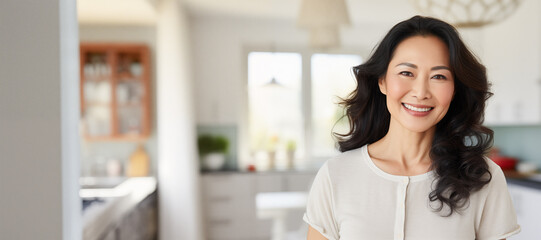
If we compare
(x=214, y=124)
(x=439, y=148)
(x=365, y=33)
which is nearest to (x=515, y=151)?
(x=365, y=33)

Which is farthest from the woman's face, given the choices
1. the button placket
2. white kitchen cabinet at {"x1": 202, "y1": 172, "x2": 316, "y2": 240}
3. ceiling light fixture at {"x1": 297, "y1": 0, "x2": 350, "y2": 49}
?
white kitchen cabinet at {"x1": 202, "y1": 172, "x2": 316, "y2": 240}

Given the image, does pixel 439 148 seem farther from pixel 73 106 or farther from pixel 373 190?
pixel 73 106

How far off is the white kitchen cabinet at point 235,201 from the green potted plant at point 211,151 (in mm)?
173

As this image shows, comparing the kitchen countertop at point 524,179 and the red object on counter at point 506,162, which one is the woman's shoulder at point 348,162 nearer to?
the kitchen countertop at point 524,179

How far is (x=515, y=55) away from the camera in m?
4.36

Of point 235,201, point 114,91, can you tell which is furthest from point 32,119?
point 235,201

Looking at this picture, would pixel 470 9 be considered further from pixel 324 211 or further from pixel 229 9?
pixel 229 9

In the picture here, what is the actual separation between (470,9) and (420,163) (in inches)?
51.3

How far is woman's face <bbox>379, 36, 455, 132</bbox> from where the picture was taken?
3.42 feet

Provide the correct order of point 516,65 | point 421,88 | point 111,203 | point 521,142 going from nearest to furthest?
point 421,88 < point 111,203 < point 516,65 < point 521,142

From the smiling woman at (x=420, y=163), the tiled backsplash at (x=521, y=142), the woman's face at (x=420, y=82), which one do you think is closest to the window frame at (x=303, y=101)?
the tiled backsplash at (x=521, y=142)

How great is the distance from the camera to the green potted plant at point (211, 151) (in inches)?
211

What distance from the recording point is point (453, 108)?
1163 mm

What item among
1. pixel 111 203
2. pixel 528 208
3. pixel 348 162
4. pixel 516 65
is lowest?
pixel 528 208
